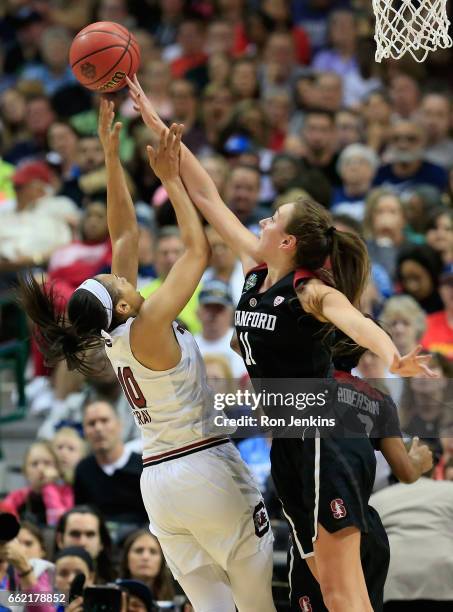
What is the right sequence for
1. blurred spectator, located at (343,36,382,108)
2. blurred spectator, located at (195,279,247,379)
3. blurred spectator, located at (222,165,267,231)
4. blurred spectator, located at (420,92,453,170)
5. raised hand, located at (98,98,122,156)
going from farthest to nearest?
1. blurred spectator, located at (343,36,382,108)
2. blurred spectator, located at (420,92,453,170)
3. blurred spectator, located at (222,165,267,231)
4. blurred spectator, located at (195,279,247,379)
5. raised hand, located at (98,98,122,156)

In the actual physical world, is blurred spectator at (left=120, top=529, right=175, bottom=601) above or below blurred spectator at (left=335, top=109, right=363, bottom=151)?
below

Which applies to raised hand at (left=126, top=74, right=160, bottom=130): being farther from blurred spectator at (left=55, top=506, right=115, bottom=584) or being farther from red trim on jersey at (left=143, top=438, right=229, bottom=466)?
blurred spectator at (left=55, top=506, right=115, bottom=584)

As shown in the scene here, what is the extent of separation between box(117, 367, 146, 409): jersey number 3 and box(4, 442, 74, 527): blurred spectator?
2870mm

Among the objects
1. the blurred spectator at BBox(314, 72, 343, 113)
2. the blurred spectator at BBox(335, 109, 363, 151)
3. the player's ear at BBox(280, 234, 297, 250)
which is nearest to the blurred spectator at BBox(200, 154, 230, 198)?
the blurred spectator at BBox(335, 109, 363, 151)

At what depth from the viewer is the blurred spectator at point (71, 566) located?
22.5ft

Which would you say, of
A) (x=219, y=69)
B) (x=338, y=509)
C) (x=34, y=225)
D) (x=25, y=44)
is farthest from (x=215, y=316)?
(x=25, y=44)

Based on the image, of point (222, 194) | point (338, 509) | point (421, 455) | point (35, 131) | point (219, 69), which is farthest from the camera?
point (35, 131)

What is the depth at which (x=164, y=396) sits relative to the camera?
18.1ft

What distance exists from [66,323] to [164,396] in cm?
55

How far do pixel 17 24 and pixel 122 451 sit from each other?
26.0ft

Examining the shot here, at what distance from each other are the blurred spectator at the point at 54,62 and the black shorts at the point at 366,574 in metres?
8.84

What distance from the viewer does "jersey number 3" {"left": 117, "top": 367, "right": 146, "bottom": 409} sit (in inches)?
218

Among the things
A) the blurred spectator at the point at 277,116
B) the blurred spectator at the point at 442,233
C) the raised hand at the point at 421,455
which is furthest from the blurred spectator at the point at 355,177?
the raised hand at the point at 421,455

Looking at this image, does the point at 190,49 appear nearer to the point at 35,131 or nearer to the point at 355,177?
the point at 35,131
